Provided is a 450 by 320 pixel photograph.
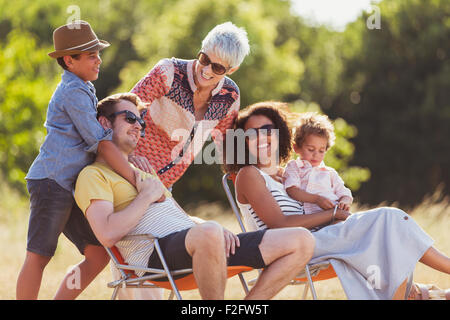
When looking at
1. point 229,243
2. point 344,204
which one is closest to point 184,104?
point 344,204

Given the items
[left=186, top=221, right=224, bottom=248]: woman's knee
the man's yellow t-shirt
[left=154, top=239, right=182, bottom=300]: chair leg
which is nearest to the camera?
[left=186, top=221, right=224, bottom=248]: woman's knee

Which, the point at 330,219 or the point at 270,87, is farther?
the point at 270,87

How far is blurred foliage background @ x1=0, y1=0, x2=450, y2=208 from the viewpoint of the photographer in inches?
642

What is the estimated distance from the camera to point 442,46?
892 inches

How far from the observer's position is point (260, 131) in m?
3.97

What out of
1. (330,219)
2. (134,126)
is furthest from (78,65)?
(330,219)

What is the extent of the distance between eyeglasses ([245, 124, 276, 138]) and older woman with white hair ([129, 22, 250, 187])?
8.5 inches

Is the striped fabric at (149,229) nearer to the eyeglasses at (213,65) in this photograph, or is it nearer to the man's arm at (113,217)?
the man's arm at (113,217)

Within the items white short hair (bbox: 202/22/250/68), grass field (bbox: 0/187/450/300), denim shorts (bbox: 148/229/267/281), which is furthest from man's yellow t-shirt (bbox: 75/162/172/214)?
grass field (bbox: 0/187/450/300)

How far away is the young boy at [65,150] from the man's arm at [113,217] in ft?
0.66

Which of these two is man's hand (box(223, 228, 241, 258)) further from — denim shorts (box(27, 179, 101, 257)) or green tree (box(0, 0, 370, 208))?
green tree (box(0, 0, 370, 208))
